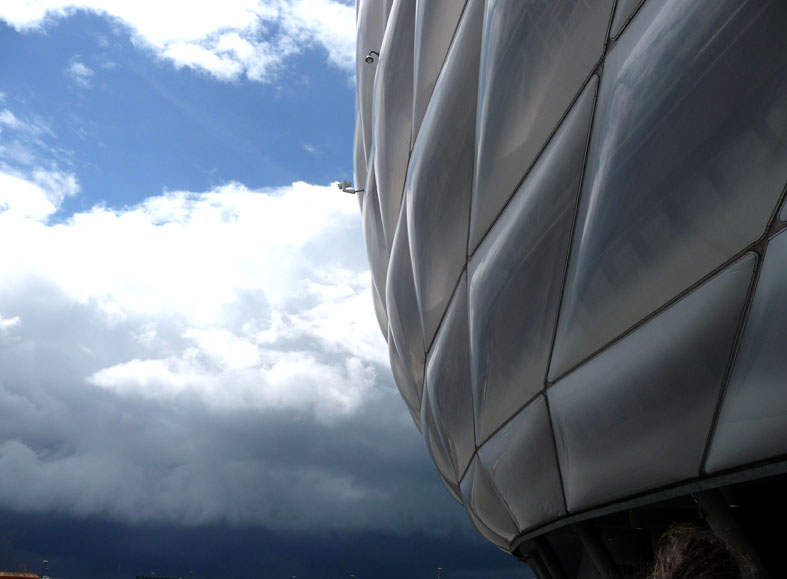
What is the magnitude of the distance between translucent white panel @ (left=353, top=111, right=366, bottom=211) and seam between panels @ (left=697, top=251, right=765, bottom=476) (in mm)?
15246

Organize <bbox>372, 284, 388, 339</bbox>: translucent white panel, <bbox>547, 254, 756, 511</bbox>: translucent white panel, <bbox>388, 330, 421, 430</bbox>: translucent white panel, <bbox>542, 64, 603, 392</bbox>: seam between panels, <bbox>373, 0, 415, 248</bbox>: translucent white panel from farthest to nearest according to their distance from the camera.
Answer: <bbox>372, 284, 388, 339</bbox>: translucent white panel < <bbox>388, 330, 421, 430</bbox>: translucent white panel < <bbox>373, 0, 415, 248</bbox>: translucent white panel < <bbox>542, 64, 603, 392</bbox>: seam between panels < <bbox>547, 254, 756, 511</bbox>: translucent white panel

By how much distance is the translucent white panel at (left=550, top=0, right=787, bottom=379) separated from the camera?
3.90 m

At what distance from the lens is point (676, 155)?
446 cm

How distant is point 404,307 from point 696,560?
436 inches

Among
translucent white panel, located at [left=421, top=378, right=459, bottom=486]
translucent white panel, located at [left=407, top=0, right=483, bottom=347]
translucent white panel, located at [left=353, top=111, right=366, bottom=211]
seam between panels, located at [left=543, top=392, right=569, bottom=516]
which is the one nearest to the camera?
seam between panels, located at [left=543, top=392, right=569, bottom=516]

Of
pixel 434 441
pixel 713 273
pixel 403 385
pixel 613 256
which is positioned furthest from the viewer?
pixel 403 385

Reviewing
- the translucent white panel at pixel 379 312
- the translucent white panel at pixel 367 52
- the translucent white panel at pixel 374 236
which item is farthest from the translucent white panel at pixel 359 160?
the translucent white panel at pixel 379 312

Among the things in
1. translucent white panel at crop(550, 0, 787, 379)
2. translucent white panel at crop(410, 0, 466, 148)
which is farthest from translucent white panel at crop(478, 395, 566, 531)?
translucent white panel at crop(410, 0, 466, 148)

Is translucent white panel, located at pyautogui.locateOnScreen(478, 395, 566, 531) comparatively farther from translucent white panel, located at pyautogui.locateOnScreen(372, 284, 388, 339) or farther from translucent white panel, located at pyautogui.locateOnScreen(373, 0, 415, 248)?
translucent white panel, located at pyautogui.locateOnScreen(372, 284, 388, 339)

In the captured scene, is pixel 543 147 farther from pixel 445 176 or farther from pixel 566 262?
pixel 445 176

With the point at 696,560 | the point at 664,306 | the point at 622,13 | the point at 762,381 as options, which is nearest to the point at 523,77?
the point at 622,13

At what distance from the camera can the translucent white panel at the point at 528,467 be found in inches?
277

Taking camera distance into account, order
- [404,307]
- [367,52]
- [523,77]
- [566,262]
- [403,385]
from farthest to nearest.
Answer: [403,385] < [367,52] < [404,307] < [523,77] < [566,262]

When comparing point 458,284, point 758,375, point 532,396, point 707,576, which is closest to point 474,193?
point 458,284
